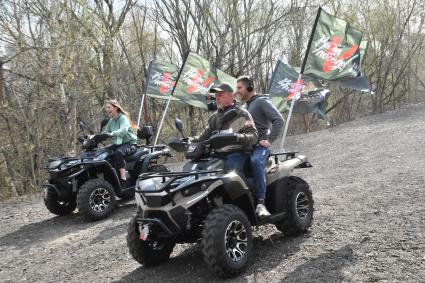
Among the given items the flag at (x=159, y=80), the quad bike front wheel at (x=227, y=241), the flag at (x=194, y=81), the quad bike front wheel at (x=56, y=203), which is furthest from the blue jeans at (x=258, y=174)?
the flag at (x=159, y=80)

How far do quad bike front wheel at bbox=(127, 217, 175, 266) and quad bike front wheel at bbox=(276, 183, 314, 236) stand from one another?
1383 mm

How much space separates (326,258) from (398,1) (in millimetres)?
23859

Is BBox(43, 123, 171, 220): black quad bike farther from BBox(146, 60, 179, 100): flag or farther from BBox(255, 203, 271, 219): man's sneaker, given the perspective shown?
BBox(146, 60, 179, 100): flag

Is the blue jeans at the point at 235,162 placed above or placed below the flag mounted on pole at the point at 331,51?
below

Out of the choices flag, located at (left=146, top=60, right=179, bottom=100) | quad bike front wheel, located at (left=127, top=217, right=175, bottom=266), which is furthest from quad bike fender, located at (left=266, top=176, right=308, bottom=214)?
flag, located at (left=146, top=60, right=179, bottom=100)

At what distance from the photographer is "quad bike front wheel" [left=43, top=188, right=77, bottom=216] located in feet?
26.8

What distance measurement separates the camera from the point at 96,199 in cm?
795

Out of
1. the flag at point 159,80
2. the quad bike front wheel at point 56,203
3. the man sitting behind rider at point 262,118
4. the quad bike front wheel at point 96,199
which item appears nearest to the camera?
the man sitting behind rider at point 262,118

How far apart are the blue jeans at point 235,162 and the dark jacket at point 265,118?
533mm

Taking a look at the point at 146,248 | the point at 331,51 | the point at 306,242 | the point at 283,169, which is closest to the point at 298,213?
the point at 306,242

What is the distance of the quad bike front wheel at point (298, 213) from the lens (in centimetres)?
550

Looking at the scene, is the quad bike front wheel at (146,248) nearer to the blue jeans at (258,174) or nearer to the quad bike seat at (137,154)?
the blue jeans at (258,174)

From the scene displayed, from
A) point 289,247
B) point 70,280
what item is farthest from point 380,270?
point 70,280

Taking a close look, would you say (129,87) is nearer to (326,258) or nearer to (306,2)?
(306,2)
